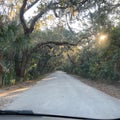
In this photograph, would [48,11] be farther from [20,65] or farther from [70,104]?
[70,104]

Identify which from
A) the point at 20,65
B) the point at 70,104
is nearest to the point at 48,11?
the point at 20,65

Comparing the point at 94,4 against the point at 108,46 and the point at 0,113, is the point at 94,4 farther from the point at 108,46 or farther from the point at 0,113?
the point at 0,113

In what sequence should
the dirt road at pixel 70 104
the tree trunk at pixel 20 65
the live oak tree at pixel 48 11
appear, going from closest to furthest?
the dirt road at pixel 70 104 → the live oak tree at pixel 48 11 → the tree trunk at pixel 20 65

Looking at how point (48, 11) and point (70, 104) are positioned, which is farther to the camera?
point (48, 11)

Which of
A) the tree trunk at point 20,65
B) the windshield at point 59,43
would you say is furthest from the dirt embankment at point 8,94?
the tree trunk at point 20,65

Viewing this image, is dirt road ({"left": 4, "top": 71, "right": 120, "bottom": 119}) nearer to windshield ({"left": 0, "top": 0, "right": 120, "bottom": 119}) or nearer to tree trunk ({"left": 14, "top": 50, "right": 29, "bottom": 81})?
windshield ({"left": 0, "top": 0, "right": 120, "bottom": 119})

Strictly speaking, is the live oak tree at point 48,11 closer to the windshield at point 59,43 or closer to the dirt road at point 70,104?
the windshield at point 59,43

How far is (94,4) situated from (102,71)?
1983cm

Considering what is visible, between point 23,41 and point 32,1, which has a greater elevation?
point 32,1

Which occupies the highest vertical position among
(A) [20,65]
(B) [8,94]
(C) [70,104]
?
(A) [20,65]

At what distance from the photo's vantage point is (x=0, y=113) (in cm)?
424

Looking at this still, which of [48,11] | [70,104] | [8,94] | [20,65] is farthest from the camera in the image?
[20,65]

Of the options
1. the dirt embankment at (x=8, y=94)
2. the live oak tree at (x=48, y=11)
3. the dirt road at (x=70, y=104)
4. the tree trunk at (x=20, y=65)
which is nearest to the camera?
the dirt road at (x=70, y=104)

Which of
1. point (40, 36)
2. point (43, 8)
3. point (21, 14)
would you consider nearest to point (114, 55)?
point (43, 8)
